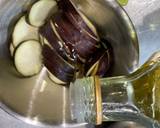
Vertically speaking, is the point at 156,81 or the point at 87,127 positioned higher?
the point at 156,81

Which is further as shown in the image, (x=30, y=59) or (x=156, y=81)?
(x=30, y=59)

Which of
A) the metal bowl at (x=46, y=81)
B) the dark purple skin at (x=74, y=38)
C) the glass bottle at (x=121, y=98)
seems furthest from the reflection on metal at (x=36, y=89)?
the glass bottle at (x=121, y=98)

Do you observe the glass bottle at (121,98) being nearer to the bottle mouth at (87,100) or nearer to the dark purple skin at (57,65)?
the bottle mouth at (87,100)

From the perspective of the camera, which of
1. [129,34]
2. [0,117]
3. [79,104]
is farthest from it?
[0,117]

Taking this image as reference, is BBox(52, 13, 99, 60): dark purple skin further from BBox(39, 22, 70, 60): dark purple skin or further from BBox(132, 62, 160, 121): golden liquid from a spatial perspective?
BBox(132, 62, 160, 121): golden liquid

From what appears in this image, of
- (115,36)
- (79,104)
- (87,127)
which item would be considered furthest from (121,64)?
(79,104)

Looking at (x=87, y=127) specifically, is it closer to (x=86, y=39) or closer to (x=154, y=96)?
(x=86, y=39)

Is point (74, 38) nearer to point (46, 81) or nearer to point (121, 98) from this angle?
point (46, 81)

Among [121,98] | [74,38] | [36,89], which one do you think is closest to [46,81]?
[36,89]
